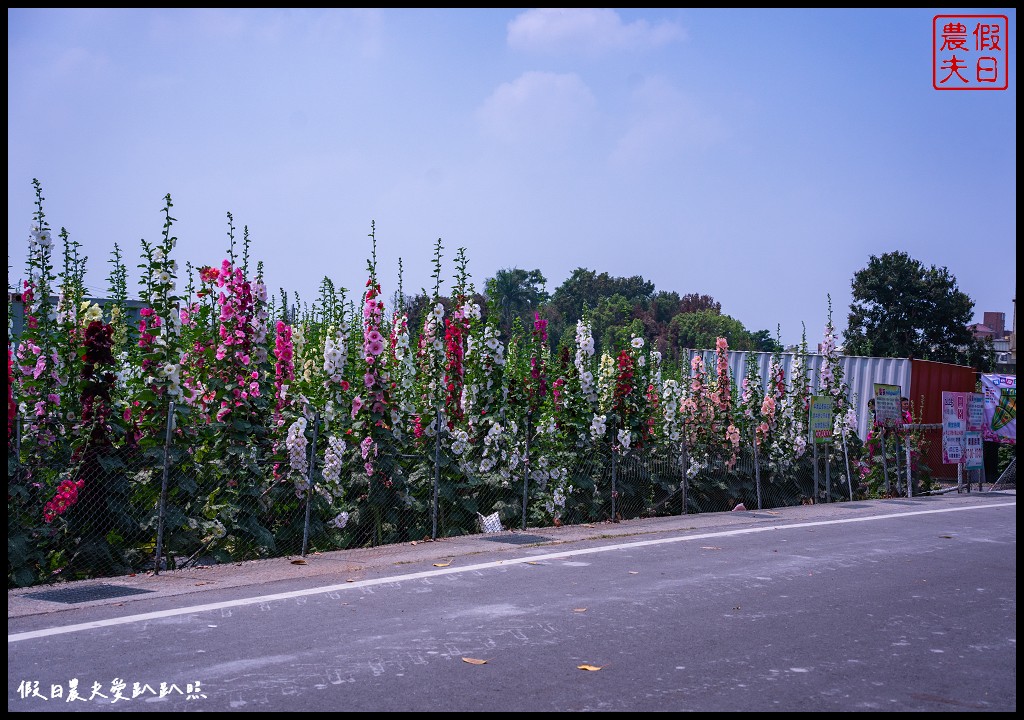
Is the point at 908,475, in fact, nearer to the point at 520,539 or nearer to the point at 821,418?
the point at 821,418

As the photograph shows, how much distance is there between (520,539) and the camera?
1199 cm

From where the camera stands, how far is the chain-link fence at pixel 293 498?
890 cm

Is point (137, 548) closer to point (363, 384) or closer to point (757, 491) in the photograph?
point (363, 384)

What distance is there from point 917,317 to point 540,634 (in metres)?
54.9

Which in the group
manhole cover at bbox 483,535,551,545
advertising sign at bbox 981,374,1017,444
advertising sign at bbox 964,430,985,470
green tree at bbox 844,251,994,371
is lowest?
manhole cover at bbox 483,535,551,545

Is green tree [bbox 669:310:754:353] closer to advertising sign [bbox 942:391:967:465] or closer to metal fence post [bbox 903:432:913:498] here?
advertising sign [bbox 942:391:967:465]

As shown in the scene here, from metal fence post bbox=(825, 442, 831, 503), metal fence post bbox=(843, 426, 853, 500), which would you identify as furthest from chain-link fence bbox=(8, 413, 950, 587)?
metal fence post bbox=(843, 426, 853, 500)

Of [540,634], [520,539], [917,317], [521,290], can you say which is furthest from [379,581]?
[521,290]

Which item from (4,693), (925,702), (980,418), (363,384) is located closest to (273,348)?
(363,384)

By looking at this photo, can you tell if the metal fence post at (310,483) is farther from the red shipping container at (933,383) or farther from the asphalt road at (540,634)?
the red shipping container at (933,383)

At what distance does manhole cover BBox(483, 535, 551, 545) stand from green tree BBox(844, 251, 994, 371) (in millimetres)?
47881

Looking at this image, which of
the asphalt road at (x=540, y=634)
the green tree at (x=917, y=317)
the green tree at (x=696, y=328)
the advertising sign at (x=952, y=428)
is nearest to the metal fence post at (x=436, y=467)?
the asphalt road at (x=540, y=634)

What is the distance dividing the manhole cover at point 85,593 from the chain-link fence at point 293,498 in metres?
0.40

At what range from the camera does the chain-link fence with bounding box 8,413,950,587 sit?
29.2 feet
